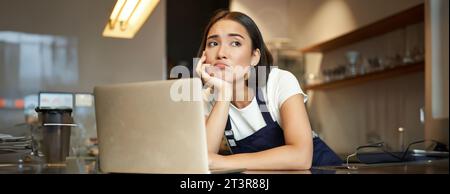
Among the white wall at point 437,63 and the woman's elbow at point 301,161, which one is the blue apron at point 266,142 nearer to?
the woman's elbow at point 301,161

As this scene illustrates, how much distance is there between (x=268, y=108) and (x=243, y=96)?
0.08 m

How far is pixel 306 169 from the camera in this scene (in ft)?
3.19

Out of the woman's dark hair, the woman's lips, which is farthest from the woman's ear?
the woman's lips

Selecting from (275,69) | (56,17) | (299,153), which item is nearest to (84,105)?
(56,17)

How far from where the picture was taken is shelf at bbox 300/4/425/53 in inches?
99.1

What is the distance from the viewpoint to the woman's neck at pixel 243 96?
4.16 feet

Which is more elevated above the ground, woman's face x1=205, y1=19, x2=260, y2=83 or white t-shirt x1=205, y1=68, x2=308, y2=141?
woman's face x1=205, y1=19, x2=260, y2=83

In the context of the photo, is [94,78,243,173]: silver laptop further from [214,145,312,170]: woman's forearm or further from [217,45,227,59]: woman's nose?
[217,45,227,59]: woman's nose

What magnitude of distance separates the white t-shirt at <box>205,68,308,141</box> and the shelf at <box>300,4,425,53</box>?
146cm

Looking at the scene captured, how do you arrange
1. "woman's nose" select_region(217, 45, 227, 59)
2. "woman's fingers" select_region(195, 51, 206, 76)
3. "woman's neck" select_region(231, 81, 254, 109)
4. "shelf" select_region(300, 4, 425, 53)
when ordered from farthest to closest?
"shelf" select_region(300, 4, 425, 53) < "woman's neck" select_region(231, 81, 254, 109) < "woman's nose" select_region(217, 45, 227, 59) < "woman's fingers" select_region(195, 51, 206, 76)

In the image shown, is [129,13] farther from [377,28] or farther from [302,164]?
[377,28]

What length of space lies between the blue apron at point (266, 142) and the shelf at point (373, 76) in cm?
144

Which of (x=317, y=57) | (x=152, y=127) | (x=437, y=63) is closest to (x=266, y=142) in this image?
(x=152, y=127)
